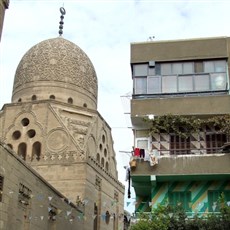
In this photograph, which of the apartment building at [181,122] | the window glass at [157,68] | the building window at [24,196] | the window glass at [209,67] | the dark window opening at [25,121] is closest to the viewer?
the apartment building at [181,122]

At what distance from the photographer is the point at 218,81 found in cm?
1769

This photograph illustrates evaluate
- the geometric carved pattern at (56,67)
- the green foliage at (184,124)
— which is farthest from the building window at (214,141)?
the geometric carved pattern at (56,67)

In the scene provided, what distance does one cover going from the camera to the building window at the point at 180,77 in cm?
1773

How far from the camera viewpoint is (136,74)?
18281 mm

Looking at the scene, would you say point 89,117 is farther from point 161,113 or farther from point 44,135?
point 161,113

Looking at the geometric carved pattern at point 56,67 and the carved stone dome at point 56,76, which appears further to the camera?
the geometric carved pattern at point 56,67

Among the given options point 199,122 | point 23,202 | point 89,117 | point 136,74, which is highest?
point 89,117

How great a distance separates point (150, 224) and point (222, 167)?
3305mm

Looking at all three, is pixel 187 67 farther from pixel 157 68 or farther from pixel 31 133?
pixel 31 133

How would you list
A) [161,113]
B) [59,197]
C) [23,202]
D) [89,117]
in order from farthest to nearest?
→ [89,117] → [59,197] → [23,202] → [161,113]

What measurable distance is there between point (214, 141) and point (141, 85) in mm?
3244

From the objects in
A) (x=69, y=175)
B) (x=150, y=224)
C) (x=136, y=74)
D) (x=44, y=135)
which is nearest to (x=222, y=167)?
(x=150, y=224)

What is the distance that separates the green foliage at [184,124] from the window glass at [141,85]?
115 centimetres

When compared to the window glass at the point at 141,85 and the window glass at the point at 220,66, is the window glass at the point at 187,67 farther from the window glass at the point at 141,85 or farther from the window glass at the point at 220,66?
the window glass at the point at 141,85
